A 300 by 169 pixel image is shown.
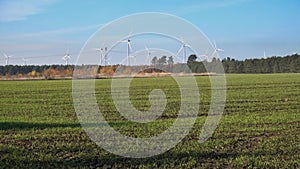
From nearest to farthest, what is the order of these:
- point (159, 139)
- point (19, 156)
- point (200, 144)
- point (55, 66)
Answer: point (19, 156) < point (200, 144) < point (159, 139) < point (55, 66)

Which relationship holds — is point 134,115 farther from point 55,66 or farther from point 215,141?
point 55,66

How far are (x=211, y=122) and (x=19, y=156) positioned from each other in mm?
9139

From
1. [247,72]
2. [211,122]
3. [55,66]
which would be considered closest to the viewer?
[211,122]

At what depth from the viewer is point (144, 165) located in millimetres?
9977

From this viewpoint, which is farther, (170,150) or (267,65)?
(267,65)

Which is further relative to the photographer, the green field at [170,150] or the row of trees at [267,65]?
the row of trees at [267,65]

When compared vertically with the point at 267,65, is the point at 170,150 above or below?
below

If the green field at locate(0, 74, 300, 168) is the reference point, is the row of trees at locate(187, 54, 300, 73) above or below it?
above

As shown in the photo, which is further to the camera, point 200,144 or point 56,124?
point 56,124

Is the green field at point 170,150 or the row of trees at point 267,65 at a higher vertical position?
the row of trees at point 267,65

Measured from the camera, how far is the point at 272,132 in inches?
591

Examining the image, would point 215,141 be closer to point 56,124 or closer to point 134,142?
point 134,142

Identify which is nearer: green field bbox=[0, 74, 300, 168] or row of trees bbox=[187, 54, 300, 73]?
green field bbox=[0, 74, 300, 168]

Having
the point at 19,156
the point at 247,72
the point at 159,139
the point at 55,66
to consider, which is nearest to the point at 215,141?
the point at 159,139
